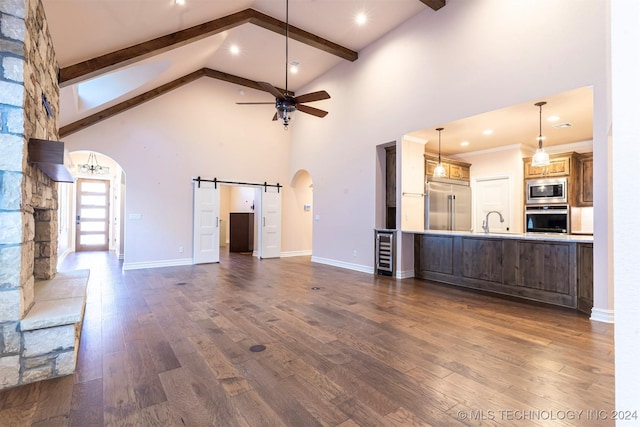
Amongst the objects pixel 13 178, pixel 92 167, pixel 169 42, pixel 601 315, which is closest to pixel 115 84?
pixel 169 42

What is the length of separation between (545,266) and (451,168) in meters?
3.41

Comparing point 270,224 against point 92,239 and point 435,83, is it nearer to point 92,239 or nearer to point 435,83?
point 435,83

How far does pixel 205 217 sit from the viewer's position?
7434mm

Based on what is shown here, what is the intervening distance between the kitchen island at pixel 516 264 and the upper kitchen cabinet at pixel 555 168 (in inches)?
94.0

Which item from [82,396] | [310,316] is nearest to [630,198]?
[82,396]

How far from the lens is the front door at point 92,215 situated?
32.8 feet

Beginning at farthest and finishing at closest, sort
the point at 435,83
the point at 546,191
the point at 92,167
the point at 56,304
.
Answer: the point at 92,167 < the point at 546,191 < the point at 435,83 < the point at 56,304

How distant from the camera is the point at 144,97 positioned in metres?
6.51

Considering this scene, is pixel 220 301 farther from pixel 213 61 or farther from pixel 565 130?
pixel 565 130

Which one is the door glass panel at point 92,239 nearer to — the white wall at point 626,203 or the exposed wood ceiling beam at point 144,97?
the exposed wood ceiling beam at point 144,97

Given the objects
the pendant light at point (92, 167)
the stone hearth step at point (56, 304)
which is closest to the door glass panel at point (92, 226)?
the pendant light at point (92, 167)

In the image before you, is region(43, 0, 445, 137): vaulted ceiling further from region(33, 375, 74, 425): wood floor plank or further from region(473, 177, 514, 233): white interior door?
region(473, 177, 514, 233): white interior door

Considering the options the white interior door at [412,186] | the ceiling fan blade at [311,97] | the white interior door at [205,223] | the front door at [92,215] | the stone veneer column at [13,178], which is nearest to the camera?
the stone veneer column at [13,178]

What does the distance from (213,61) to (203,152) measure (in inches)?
82.7
